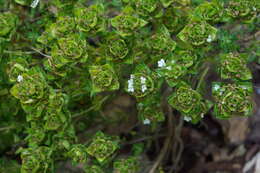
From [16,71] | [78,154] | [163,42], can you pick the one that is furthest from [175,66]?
[16,71]

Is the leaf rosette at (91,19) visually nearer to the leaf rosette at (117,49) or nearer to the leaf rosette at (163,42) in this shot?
the leaf rosette at (117,49)

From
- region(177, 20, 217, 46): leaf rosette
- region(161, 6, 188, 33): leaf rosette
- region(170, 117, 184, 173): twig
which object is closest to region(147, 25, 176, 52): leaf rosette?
region(177, 20, 217, 46): leaf rosette

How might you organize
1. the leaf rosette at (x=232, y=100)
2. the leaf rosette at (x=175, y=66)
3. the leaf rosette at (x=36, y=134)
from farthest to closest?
1. the leaf rosette at (x=36, y=134)
2. the leaf rosette at (x=175, y=66)
3. the leaf rosette at (x=232, y=100)

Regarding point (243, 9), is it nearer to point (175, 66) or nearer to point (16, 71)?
point (175, 66)

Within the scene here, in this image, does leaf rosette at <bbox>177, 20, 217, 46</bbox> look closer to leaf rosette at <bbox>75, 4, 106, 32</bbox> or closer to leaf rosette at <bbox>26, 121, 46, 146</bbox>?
leaf rosette at <bbox>75, 4, 106, 32</bbox>

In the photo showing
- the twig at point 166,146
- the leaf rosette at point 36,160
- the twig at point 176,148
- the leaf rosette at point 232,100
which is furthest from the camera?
the twig at point 176,148

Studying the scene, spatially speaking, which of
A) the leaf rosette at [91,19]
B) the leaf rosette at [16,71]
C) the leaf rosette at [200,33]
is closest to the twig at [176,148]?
the leaf rosette at [200,33]
